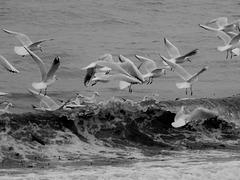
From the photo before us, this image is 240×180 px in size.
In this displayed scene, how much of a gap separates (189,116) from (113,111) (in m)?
1.25

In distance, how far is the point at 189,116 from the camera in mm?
11508

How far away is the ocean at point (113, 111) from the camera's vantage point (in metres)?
9.34

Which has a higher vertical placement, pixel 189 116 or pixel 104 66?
pixel 104 66

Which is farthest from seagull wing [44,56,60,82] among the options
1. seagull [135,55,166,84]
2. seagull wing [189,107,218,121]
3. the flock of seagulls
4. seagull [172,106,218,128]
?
seagull wing [189,107,218,121]

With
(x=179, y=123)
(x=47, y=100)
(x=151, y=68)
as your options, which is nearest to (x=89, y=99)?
(x=47, y=100)

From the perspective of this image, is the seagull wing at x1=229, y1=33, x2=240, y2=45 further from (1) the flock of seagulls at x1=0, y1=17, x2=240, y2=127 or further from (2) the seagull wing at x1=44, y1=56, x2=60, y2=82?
(2) the seagull wing at x1=44, y1=56, x2=60, y2=82

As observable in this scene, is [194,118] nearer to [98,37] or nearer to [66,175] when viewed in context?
[66,175]

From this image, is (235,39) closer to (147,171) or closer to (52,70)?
(52,70)

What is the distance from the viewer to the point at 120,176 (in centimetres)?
827

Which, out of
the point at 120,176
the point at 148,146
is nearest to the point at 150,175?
the point at 120,176

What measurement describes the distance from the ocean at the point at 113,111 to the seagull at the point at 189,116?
0.27m

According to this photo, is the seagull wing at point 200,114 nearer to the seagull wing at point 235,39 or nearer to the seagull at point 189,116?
the seagull at point 189,116

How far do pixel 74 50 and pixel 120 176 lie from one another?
10.3 metres

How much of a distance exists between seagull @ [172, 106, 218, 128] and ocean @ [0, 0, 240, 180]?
10.6 inches
